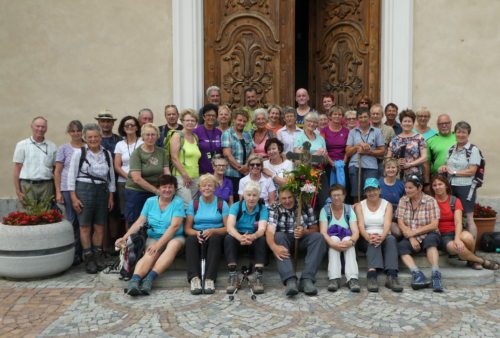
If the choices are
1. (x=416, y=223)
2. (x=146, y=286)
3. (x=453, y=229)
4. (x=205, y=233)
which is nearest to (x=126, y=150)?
(x=205, y=233)

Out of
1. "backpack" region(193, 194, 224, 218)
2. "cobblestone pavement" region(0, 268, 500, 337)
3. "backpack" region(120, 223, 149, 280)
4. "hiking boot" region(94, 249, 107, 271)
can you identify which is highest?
"backpack" region(193, 194, 224, 218)

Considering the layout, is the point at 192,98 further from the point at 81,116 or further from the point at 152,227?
the point at 152,227

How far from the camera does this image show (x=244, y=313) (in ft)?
14.6

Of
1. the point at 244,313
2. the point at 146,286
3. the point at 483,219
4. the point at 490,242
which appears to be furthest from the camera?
the point at 483,219

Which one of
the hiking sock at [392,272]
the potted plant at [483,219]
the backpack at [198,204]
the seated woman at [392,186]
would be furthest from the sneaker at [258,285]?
the potted plant at [483,219]

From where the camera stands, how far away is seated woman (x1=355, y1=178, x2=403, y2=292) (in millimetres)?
5141

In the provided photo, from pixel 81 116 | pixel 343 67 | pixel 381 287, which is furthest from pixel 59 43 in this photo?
pixel 381 287

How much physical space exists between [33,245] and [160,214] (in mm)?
1380

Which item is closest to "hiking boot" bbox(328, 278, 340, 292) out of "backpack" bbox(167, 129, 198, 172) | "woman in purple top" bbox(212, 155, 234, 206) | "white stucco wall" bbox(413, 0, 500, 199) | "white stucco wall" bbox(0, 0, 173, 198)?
"woman in purple top" bbox(212, 155, 234, 206)

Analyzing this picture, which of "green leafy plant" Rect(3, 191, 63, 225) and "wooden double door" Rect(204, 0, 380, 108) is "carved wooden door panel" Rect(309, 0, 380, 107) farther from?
"green leafy plant" Rect(3, 191, 63, 225)

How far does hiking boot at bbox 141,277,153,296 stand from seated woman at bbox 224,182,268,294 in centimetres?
78

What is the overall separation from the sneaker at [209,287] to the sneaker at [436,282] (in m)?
2.21

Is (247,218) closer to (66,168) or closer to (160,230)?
(160,230)

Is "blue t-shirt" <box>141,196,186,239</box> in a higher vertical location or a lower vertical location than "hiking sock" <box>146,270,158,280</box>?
higher
